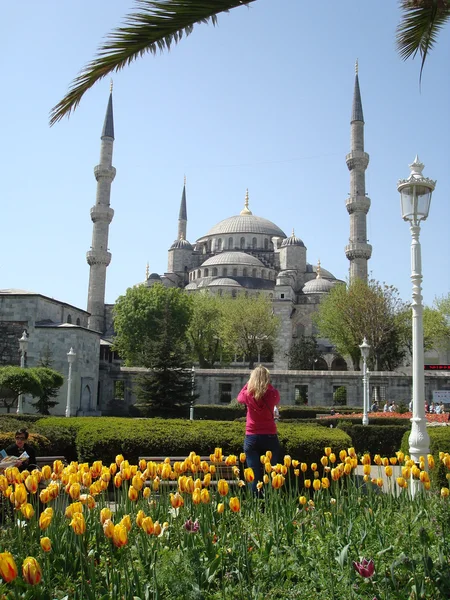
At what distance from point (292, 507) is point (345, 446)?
4.31 m

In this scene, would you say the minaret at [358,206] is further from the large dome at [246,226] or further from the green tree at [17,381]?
the green tree at [17,381]

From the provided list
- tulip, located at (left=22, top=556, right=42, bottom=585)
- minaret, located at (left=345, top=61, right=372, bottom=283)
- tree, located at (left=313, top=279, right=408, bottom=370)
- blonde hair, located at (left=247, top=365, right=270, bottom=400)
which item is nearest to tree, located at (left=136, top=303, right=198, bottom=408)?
tree, located at (left=313, top=279, right=408, bottom=370)

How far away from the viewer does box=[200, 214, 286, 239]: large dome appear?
6931cm

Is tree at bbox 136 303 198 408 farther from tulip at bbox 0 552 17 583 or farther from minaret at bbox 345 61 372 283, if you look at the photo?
minaret at bbox 345 61 372 283

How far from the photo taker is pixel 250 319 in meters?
42.8

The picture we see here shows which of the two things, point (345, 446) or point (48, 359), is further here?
point (48, 359)

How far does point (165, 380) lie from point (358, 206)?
29.1 meters

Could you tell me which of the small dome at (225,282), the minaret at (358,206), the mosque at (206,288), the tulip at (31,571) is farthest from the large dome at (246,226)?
the tulip at (31,571)

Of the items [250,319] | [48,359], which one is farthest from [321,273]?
[48,359]

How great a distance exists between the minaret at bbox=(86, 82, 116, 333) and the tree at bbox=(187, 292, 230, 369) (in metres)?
9.41

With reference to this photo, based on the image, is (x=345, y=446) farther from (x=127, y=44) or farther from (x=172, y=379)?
(x=172, y=379)

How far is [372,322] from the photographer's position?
36344mm

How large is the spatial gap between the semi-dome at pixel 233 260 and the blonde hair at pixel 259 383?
55.1m

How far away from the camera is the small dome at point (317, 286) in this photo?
192 ft
